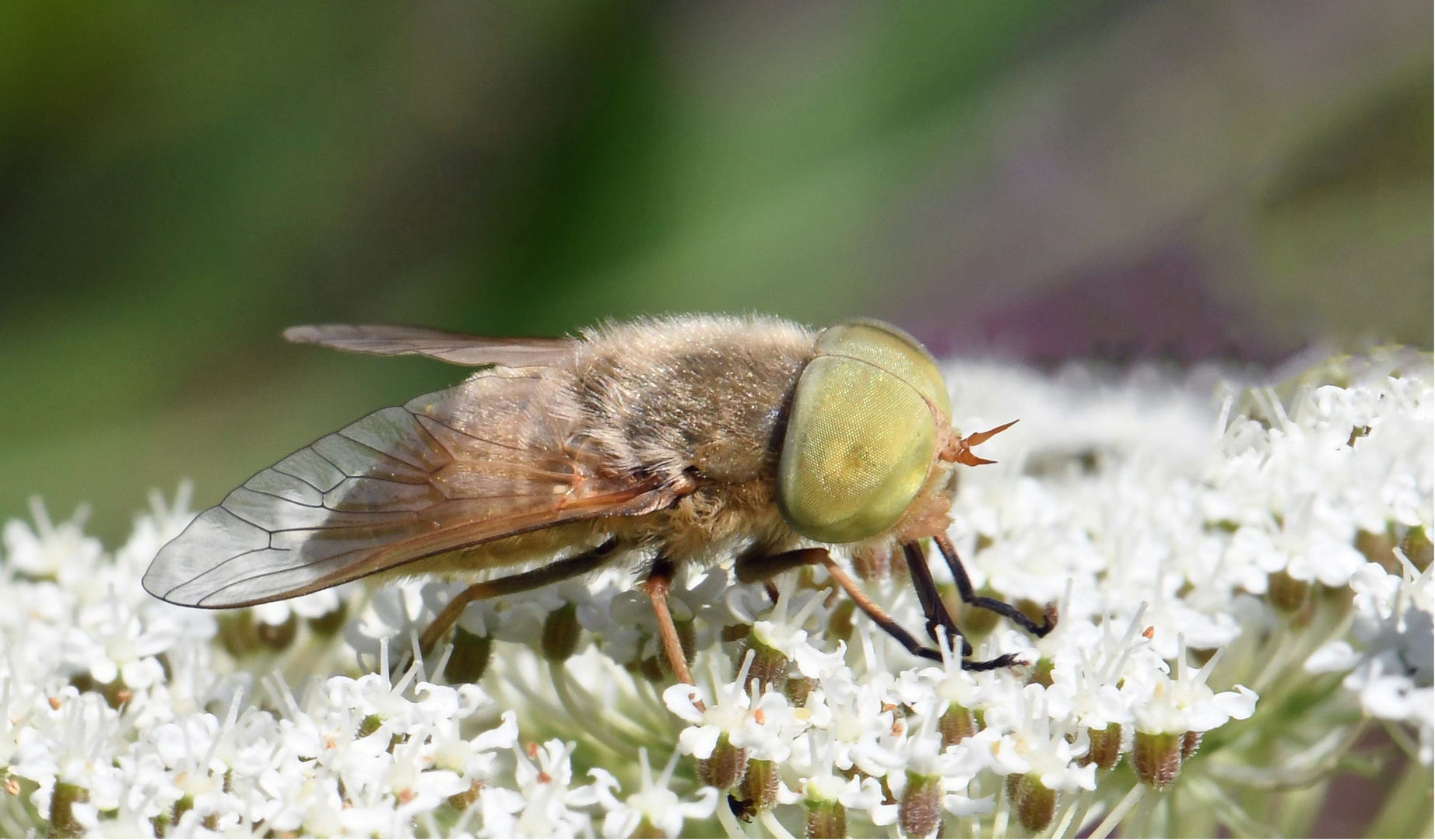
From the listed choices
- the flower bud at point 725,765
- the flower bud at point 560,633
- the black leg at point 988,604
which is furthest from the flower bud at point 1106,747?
the flower bud at point 560,633

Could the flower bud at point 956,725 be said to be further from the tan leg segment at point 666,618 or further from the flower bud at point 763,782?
the tan leg segment at point 666,618

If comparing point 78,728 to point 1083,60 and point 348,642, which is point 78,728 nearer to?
point 348,642

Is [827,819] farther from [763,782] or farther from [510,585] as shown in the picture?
[510,585]

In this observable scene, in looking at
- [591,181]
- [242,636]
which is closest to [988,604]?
[242,636]

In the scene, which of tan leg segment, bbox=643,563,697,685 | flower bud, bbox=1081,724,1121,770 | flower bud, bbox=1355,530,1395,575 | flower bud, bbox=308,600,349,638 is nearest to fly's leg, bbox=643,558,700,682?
tan leg segment, bbox=643,563,697,685

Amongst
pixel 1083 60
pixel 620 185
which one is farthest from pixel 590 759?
pixel 1083 60
